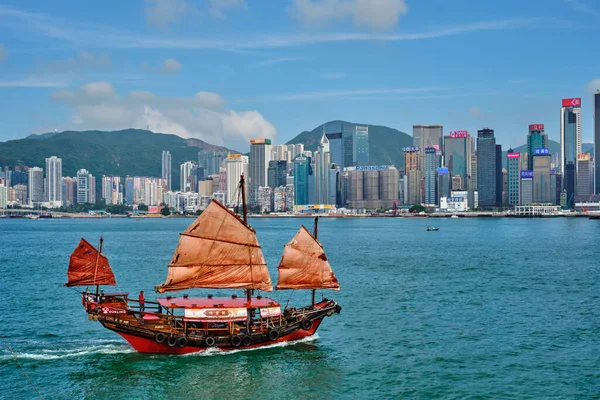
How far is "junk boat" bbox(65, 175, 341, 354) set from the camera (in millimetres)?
37844

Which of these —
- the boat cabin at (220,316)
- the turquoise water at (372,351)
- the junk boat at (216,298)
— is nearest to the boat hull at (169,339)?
the junk boat at (216,298)

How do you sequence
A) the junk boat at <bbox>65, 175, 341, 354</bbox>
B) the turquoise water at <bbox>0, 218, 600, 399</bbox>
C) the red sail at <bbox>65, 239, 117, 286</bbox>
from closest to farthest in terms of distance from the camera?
the turquoise water at <bbox>0, 218, 600, 399</bbox> < the junk boat at <bbox>65, 175, 341, 354</bbox> < the red sail at <bbox>65, 239, 117, 286</bbox>

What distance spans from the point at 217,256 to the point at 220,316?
3958mm

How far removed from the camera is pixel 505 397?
31.1m

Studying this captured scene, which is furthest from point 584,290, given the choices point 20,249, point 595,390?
point 20,249

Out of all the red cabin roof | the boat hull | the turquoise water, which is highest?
the red cabin roof

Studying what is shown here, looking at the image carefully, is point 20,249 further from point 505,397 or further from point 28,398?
point 505,397

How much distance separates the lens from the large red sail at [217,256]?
40219 mm

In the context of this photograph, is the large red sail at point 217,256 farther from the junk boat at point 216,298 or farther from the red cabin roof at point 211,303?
the red cabin roof at point 211,303

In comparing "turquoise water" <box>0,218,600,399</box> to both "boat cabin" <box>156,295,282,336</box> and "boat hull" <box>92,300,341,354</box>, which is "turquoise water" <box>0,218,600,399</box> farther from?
"boat cabin" <box>156,295,282,336</box>

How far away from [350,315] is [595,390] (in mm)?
19818

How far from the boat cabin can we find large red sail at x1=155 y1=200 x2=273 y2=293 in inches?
55.1

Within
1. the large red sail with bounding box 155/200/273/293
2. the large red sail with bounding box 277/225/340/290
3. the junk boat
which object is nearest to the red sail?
the junk boat

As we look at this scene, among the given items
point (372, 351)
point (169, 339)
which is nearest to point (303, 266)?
point (372, 351)
